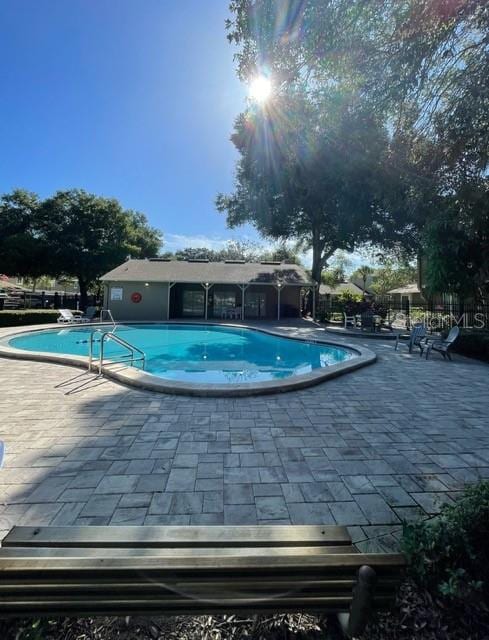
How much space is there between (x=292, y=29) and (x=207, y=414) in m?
4.99

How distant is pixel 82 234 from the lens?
25.8 m

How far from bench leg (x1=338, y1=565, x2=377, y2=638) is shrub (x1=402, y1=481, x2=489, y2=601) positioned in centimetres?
45

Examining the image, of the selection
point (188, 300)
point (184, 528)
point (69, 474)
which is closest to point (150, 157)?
point (188, 300)

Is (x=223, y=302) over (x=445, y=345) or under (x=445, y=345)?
over

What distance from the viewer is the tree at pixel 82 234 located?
25109 mm

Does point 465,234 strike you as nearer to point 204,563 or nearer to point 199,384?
point 204,563

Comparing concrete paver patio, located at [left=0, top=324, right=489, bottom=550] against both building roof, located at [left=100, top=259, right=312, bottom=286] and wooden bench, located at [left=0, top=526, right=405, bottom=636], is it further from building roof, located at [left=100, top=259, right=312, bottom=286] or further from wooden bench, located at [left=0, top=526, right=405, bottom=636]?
building roof, located at [left=100, top=259, right=312, bottom=286]

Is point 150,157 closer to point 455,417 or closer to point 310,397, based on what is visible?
point 310,397

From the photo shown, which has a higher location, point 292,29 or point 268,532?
point 292,29

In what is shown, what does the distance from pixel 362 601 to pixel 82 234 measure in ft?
95.0

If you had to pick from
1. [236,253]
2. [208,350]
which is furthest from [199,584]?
[236,253]

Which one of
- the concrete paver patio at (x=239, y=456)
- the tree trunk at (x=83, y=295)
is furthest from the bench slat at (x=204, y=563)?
the tree trunk at (x=83, y=295)

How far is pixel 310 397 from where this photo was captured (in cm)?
535

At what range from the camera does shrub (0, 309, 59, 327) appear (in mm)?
16141
